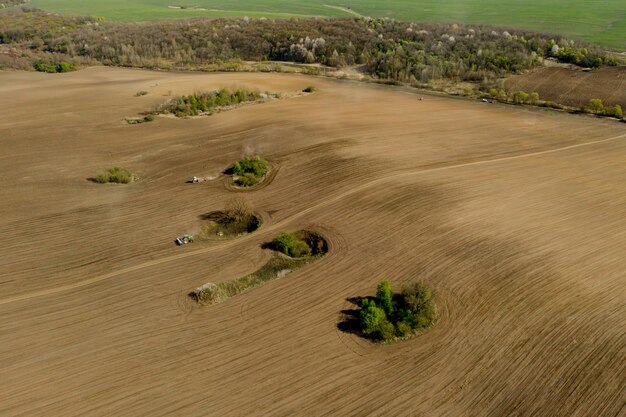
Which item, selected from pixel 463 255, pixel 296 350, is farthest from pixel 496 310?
pixel 296 350

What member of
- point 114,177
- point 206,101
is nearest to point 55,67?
point 206,101

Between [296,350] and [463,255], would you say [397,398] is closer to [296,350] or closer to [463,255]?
[296,350]

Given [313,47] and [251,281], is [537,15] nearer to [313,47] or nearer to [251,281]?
[313,47]

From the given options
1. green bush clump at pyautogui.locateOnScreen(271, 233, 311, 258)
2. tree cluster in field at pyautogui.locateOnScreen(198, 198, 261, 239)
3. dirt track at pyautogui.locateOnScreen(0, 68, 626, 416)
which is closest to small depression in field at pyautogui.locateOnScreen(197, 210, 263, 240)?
tree cluster in field at pyautogui.locateOnScreen(198, 198, 261, 239)

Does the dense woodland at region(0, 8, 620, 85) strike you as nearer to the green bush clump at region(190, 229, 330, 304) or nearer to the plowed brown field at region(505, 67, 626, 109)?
the plowed brown field at region(505, 67, 626, 109)

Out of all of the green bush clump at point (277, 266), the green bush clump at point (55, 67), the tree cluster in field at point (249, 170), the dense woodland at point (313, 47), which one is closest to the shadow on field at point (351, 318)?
the green bush clump at point (277, 266)

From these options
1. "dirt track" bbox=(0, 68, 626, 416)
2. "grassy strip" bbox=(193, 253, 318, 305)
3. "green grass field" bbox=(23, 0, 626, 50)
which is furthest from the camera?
"green grass field" bbox=(23, 0, 626, 50)
